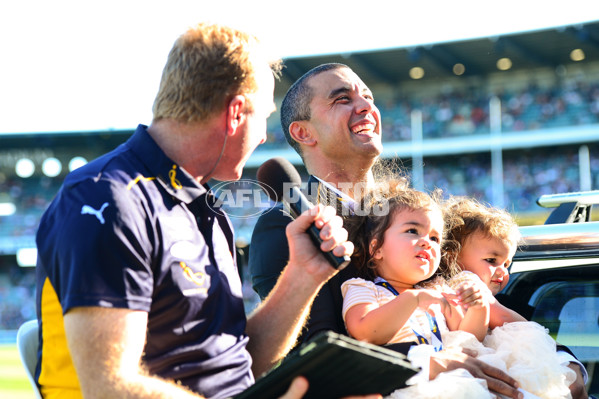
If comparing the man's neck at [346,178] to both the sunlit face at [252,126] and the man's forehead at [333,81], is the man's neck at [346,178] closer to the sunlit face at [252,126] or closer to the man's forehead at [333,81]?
the man's forehead at [333,81]

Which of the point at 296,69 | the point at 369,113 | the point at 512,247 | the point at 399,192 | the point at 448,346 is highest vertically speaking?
the point at 296,69

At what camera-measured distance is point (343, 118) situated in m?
3.49

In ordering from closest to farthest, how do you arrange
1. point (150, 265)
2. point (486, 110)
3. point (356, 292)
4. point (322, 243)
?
point (150, 265), point (322, 243), point (356, 292), point (486, 110)

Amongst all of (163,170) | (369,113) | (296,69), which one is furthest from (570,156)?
(163,170)

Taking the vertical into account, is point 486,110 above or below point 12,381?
above

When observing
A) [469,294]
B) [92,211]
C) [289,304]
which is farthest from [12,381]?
[92,211]

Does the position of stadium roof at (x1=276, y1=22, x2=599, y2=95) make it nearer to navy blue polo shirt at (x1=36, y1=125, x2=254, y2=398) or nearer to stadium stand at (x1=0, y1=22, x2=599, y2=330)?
stadium stand at (x1=0, y1=22, x2=599, y2=330)

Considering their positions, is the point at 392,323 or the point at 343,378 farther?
the point at 392,323

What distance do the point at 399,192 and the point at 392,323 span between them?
67cm

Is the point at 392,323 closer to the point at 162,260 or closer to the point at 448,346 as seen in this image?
the point at 448,346

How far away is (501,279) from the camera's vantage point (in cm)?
289

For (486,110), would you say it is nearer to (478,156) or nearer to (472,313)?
(478,156)

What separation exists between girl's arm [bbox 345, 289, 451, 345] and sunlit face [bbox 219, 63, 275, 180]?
672 millimetres

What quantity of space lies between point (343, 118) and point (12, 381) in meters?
10.8
